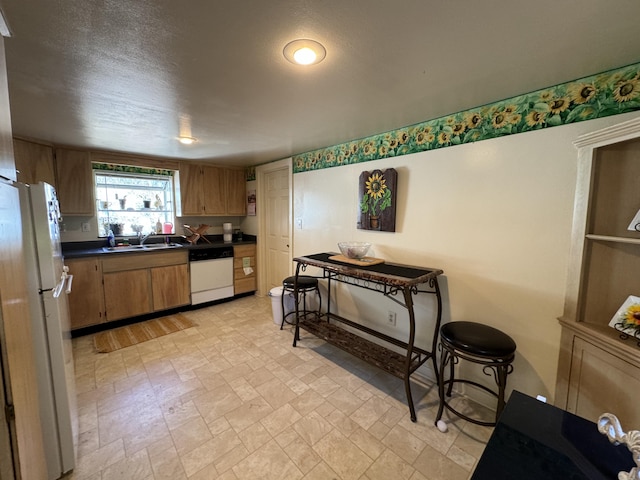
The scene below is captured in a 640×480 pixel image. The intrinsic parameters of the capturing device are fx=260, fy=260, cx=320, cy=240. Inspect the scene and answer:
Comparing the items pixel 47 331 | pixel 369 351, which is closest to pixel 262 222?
pixel 369 351

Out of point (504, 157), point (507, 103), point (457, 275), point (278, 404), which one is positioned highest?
point (507, 103)

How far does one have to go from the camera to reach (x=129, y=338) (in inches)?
115

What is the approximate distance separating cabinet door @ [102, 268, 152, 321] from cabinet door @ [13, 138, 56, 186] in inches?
46.7

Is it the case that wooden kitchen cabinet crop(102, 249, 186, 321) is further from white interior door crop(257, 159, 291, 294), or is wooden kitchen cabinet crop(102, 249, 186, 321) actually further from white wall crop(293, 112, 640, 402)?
white wall crop(293, 112, 640, 402)

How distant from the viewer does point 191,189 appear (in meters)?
3.84

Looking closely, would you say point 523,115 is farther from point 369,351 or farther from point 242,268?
point 242,268

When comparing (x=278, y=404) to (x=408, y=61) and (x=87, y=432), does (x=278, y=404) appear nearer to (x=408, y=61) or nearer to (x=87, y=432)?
(x=87, y=432)

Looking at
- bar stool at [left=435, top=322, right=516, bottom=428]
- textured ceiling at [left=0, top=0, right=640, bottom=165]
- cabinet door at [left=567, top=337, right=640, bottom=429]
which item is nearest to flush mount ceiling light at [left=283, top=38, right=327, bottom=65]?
textured ceiling at [left=0, top=0, right=640, bottom=165]

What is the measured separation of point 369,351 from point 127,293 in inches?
116

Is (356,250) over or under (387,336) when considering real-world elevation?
over

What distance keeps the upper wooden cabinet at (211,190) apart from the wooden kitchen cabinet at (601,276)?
4.04m

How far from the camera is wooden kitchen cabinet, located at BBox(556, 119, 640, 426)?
4.05 ft

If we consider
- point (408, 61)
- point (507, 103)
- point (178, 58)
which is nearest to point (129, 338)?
point (178, 58)

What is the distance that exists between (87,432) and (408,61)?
2903 millimetres
